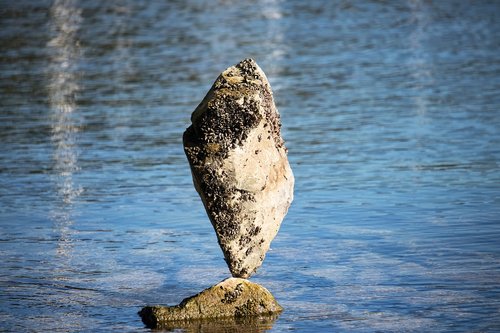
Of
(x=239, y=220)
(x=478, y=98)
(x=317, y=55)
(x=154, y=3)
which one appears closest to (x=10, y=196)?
(x=239, y=220)

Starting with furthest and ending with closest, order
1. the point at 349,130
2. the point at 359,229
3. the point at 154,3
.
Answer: the point at 154,3 → the point at 349,130 → the point at 359,229

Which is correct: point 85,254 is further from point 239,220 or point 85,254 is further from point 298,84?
point 298,84

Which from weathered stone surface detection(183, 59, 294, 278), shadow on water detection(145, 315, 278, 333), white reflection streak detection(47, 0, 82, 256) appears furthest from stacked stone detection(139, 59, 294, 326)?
white reflection streak detection(47, 0, 82, 256)

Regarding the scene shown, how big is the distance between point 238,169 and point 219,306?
5.85ft

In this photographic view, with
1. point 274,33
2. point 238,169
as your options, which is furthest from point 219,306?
point 274,33

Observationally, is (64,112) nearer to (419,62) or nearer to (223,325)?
(419,62)

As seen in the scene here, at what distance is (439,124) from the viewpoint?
31.5 m

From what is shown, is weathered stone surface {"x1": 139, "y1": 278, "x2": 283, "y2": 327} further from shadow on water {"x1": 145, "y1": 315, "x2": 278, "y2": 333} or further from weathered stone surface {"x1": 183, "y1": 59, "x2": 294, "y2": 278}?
weathered stone surface {"x1": 183, "y1": 59, "x2": 294, "y2": 278}

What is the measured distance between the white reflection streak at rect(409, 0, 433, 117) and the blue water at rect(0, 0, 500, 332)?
0.19 meters

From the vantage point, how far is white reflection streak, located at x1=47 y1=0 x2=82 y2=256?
22.5m

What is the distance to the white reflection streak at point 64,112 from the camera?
887 inches

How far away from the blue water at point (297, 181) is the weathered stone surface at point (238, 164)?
117cm

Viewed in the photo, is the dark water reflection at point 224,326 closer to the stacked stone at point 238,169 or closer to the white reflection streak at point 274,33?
the stacked stone at point 238,169

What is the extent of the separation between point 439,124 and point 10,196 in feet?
42.0
